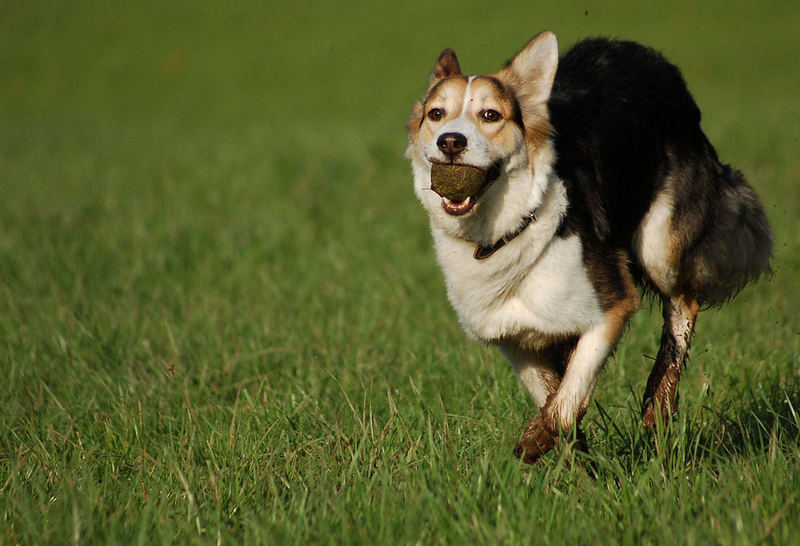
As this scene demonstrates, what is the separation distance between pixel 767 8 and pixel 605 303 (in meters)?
30.0

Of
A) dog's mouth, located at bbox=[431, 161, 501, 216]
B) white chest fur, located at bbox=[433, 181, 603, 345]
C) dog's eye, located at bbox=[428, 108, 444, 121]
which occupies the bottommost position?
white chest fur, located at bbox=[433, 181, 603, 345]

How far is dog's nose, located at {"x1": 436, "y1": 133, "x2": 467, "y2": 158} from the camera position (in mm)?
3273

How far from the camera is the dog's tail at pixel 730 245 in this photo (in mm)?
4137

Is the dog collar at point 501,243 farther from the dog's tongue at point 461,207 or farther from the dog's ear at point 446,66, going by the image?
the dog's ear at point 446,66

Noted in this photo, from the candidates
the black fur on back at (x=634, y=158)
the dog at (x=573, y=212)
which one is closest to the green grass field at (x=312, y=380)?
the dog at (x=573, y=212)

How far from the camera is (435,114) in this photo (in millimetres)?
3617

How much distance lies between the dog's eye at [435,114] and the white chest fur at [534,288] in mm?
576

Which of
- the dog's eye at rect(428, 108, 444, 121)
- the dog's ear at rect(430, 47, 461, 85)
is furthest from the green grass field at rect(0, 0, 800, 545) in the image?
the dog's ear at rect(430, 47, 461, 85)

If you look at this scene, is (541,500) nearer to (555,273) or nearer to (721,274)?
(555,273)

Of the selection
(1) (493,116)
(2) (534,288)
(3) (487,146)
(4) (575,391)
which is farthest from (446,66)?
(4) (575,391)

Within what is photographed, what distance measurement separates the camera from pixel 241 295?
6445mm

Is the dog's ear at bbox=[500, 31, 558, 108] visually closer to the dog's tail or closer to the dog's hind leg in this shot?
the dog's tail

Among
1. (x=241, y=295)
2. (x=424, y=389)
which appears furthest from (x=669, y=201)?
(x=241, y=295)

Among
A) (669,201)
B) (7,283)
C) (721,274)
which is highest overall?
(669,201)
